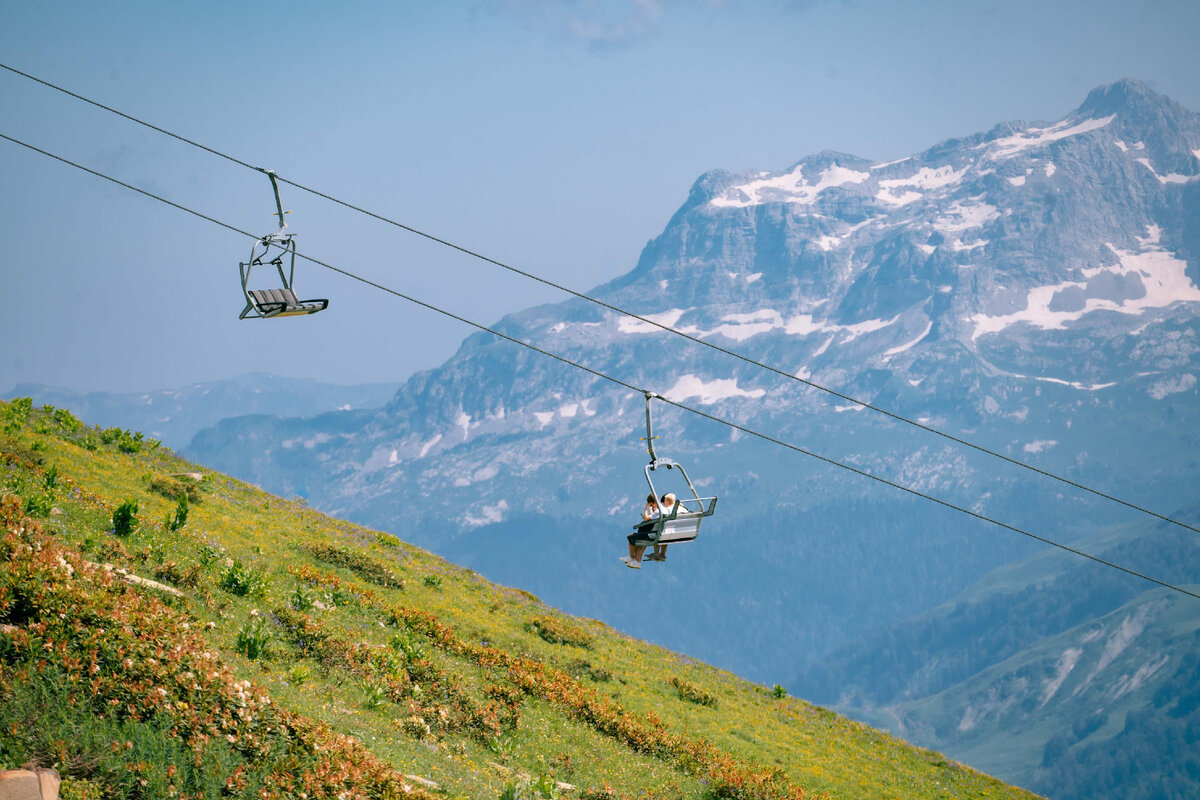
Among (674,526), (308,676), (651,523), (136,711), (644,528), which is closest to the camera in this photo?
(136,711)

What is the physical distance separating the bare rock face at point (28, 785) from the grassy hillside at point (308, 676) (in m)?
0.30

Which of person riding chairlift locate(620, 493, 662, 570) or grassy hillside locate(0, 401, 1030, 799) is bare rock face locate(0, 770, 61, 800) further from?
person riding chairlift locate(620, 493, 662, 570)

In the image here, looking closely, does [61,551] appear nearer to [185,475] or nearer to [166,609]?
[166,609]

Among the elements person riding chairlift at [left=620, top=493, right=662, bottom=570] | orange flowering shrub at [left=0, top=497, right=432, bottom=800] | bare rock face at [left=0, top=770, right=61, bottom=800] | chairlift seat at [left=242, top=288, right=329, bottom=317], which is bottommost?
bare rock face at [left=0, top=770, right=61, bottom=800]

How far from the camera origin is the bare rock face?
614 inches

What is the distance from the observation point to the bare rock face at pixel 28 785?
15586 mm

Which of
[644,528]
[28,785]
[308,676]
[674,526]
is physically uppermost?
[674,526]

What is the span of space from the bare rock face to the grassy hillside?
30 centimetres

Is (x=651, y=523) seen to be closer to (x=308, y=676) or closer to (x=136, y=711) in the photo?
(x=308, y=676)

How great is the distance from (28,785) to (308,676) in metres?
9.29

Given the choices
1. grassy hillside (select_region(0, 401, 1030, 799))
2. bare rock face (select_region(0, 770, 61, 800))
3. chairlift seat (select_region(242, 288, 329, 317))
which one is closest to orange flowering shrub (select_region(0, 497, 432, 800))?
grassy hillside (select_region(0, 401, 1030, 799))

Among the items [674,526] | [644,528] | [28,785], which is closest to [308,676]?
[644,528]

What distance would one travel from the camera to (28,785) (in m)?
15.8

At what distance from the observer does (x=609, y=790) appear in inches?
1031
